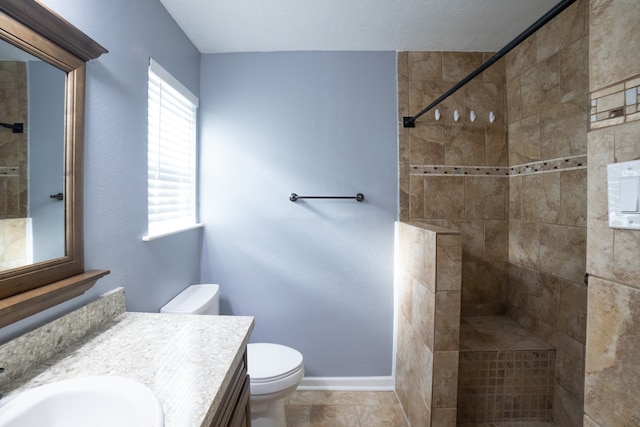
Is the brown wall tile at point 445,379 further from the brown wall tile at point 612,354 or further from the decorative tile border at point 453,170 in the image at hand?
the decorative tile border at point 453,170

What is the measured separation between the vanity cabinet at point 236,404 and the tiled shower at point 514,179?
106 cm

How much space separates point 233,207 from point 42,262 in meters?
1.15

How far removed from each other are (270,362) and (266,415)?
248 mm

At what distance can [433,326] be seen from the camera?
131 centimetres

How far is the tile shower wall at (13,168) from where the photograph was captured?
2.38ft

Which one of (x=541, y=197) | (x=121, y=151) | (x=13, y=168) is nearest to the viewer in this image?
(x=13, y=168)

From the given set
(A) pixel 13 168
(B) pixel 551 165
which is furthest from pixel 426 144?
(A) pixel 13 168

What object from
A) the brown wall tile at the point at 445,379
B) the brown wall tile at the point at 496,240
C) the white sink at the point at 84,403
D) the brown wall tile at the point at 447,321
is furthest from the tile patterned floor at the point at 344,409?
the white sink at the point at 84,403

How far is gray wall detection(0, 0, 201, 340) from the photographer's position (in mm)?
1002

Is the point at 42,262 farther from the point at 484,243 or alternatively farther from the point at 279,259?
the point at 484,243

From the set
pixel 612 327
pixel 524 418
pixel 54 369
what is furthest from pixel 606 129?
pixel 524 418

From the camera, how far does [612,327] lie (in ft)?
1.88

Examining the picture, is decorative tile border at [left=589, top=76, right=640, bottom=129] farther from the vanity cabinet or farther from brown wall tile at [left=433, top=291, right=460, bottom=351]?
the vanity cabinet

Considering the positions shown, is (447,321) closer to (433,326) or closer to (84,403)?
(433,326)
